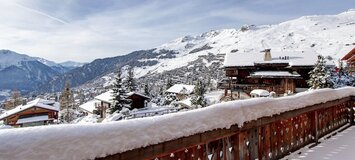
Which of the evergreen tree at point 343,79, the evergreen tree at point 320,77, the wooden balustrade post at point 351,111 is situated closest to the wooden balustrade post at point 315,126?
the wooden balustrade post at point 351,111

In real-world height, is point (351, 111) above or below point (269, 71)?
below

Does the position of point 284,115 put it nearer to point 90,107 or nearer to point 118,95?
point 118,95

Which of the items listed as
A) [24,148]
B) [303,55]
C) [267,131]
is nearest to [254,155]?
[267,131]

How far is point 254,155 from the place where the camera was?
5.46 meters

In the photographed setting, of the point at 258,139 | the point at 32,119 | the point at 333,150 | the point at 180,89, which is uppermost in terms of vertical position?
the point at 258,139

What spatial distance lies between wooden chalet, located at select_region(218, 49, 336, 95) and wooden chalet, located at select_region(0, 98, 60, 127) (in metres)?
28.3

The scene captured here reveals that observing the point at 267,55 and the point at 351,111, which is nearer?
the point at 351,111

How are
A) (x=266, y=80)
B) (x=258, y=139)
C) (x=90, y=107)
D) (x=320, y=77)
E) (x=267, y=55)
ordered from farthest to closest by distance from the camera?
(x=90, y=107)
(x=267, y=55)
(x=266, y=80)
(x=320, y=77)
(x=258, y=139)

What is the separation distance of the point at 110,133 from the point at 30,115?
5159 centimetres

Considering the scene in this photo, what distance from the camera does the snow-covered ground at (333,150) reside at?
260 inches

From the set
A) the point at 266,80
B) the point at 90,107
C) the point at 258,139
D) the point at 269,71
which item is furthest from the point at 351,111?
the point at 90,107

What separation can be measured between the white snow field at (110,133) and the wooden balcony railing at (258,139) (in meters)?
0.10

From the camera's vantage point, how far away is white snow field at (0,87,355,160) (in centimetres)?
237

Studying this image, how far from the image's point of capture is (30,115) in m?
49.2
